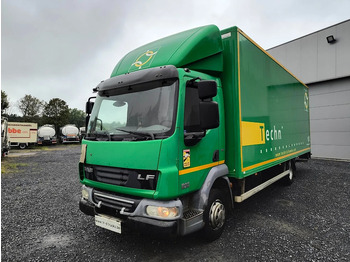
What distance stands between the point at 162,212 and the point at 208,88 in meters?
1.55

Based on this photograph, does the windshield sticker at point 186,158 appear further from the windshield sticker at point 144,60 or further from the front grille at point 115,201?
the windshield sticker at point 144,60

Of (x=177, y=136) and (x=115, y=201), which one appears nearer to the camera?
(x=177, y=136)

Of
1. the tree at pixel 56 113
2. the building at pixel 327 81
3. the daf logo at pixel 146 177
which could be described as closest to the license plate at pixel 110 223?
the daf logo at pixel 146 177

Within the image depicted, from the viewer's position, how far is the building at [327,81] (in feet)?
35.3

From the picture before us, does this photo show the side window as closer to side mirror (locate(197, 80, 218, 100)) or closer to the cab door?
the cab door

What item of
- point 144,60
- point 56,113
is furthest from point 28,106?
point 144,60

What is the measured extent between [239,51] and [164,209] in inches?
105

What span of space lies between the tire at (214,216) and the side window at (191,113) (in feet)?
3.41

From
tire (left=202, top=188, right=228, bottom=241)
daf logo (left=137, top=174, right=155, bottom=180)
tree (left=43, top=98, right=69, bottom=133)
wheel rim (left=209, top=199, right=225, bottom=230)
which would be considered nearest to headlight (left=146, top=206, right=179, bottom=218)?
daf logo (left=137, top=174, right=155, bottom=180)

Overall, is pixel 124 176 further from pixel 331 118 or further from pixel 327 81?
pixel 327 81

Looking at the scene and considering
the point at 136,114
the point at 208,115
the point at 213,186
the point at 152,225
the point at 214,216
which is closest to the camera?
the point at 152,225

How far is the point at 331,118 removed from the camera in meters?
11.4

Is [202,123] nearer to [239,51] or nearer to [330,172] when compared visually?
[239,51]

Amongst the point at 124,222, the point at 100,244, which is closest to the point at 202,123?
the point at 124,222
